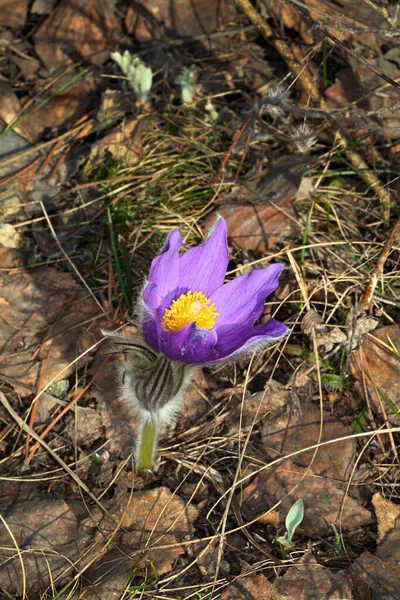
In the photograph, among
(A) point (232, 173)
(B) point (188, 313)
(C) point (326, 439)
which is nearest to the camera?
(B) point (188, 313)

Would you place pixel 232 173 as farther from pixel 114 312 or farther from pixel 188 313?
pixel 188 313

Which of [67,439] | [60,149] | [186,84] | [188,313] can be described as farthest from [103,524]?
[186,84]

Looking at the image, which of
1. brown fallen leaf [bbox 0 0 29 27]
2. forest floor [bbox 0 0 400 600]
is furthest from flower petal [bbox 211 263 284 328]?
brown fallen leaf [bbox 0 0 29 27]

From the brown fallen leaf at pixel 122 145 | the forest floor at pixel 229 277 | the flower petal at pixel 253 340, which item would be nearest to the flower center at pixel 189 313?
the flower petal at pixel 253 340

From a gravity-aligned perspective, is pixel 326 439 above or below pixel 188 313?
below

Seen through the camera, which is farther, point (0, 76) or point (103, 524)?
point (0, 76)

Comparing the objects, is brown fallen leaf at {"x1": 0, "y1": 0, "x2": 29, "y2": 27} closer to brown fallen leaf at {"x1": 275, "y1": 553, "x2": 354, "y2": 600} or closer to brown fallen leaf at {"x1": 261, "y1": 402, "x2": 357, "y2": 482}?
brown fallen leaf at {"x1": 261, "y1": 402, "x2": 357, "y2": 482}

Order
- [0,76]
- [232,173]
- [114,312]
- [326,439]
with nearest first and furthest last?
[326,439] → [114,312] → [232,173] → [0,76]

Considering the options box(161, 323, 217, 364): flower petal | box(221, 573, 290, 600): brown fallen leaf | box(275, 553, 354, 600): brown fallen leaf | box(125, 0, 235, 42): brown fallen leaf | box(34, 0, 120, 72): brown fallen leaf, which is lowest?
box(275, 553, 354, 600): brown fallen leaf
